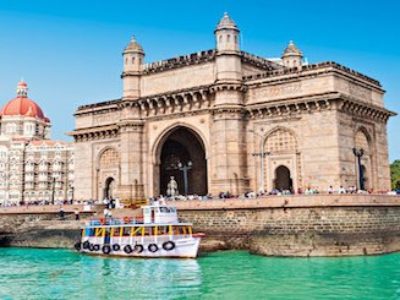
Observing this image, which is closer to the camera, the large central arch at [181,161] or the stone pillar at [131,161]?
the stone pillar at [131,161]

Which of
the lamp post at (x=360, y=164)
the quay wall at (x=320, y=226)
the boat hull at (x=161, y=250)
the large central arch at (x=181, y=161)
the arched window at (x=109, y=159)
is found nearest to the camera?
the quay wall at (x=320, y=226)

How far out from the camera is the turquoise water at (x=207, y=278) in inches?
791

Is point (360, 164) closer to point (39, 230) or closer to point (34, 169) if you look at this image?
point (39, 230)

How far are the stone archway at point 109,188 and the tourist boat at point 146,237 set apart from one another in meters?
13.2

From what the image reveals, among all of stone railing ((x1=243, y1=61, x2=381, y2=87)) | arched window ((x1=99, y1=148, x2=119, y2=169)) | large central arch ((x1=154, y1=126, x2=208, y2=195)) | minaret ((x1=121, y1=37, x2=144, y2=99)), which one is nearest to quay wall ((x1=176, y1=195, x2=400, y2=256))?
stone railing ((x1=243, y1=61, x2=381, y2=87))

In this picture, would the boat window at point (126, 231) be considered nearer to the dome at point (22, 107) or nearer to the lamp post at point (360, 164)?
the lamp post at point (360, 164)

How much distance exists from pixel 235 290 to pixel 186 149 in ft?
85.0

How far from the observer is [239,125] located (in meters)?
37.3

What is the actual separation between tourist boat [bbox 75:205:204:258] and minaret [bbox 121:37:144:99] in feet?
40.3

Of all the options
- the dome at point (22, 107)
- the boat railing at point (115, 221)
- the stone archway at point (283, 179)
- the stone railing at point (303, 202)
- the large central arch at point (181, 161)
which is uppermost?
the dome at point (22, 107)

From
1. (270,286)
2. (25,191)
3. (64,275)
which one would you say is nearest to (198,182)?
(64,275)

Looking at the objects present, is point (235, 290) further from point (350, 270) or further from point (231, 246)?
point (231, 246)

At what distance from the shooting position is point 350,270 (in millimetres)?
24234

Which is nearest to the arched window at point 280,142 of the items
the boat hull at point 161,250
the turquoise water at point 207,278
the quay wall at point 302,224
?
the quay wall at point 302,224
